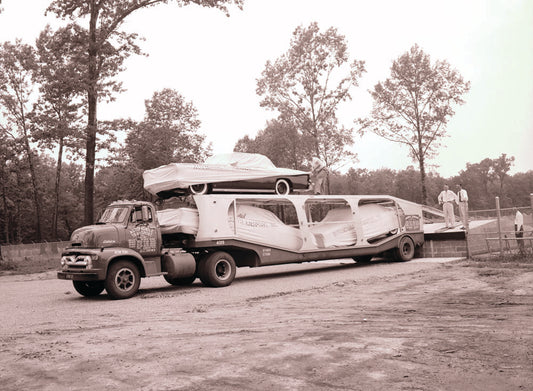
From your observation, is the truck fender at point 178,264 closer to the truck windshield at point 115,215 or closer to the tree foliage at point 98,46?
the truck windshield at point 115,215

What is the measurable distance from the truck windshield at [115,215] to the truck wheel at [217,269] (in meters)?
2.47

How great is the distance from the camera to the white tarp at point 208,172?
15727 millimetres

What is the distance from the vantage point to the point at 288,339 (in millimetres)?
7016

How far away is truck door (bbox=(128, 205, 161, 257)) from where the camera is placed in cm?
1381

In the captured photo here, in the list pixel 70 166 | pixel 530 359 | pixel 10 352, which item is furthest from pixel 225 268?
pixel 70 166

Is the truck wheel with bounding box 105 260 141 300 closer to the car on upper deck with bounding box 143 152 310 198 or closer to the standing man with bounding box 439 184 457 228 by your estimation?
the car on upper deck with bounding box 143 152 310 198

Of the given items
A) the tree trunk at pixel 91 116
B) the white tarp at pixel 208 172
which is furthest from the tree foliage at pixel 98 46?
the white tarp at pixel 208 172

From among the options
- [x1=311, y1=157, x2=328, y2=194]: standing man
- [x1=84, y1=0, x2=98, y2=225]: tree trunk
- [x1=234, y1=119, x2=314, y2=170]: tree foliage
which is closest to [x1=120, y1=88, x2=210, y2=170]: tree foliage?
[x1=234, y1=119, x2=314, y2=170]: tree foliage

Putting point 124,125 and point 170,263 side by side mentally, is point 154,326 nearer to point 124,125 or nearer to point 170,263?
point 170,263

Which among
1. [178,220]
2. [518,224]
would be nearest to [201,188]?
[178,220]

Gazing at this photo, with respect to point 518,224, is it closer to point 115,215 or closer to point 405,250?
point 405,250

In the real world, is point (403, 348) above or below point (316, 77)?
below

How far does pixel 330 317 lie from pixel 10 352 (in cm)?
443

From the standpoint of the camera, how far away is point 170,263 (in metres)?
14.3
